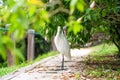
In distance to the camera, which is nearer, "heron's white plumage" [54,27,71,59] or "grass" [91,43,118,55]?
"heron's white plumage" [54,27,71,59]

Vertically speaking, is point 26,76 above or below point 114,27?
below

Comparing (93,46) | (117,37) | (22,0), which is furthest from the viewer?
(93,46)

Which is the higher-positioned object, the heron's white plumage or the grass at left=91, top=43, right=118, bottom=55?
the heron's white plumage

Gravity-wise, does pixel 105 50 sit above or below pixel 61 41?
below

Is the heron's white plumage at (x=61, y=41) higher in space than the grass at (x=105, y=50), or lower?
higher

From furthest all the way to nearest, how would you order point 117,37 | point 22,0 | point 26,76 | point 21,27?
point 117,37 < point 26,76 < point 22,0 < point 21,27

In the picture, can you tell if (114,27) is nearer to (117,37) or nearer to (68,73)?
(117,37)

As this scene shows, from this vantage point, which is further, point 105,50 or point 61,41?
point 105,50

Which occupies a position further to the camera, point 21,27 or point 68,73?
point 68,73

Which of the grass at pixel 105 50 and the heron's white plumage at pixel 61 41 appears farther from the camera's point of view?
the grass at pixel 105 50

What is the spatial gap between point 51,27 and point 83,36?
1707 millimetres

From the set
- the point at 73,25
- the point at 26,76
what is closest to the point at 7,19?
the point at 73,25

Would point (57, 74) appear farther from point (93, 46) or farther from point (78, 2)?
point (93, 46)

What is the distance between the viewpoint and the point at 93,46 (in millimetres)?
19328
